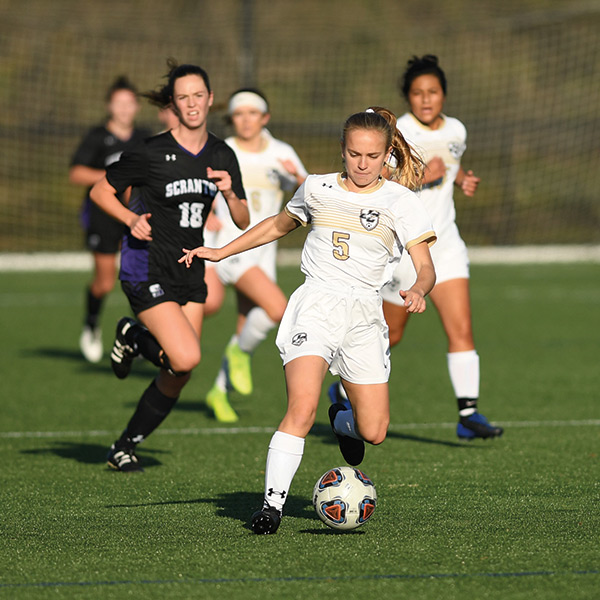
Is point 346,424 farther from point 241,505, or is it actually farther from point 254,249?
point 254,249

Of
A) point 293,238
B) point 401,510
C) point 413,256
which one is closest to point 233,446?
point 401,510

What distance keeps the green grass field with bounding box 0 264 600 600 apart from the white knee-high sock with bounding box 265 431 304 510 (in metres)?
0.18

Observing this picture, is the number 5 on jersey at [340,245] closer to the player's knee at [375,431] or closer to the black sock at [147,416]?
the player's knee at [375,431]

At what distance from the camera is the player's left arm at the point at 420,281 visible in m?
4.38

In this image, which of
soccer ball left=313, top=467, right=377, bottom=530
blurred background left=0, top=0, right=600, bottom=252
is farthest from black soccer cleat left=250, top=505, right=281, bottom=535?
blurred background left=0, top=0, right=600, bottom=252

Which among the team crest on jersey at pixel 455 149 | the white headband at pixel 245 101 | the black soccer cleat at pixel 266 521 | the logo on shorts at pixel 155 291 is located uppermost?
the white headband at pixel 245 101

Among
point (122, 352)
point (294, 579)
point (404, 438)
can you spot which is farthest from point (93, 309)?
point (294, 579)

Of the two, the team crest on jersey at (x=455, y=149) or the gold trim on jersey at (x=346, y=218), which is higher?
the team crest on jersey at (x=455, y=149)

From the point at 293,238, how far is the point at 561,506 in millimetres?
20629

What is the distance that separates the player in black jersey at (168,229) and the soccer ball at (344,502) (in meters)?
1.49

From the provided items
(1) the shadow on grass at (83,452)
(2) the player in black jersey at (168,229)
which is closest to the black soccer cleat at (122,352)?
(2) the player in black jersey at (168,229)

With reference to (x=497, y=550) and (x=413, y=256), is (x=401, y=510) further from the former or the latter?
(x=413, y=256)

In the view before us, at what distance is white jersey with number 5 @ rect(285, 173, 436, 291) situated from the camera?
4.86 metres

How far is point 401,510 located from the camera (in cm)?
519
